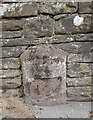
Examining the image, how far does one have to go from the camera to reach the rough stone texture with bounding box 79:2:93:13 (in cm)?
160

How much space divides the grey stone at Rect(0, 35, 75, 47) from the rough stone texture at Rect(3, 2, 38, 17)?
1.09ft

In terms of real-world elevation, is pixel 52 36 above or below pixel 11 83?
above

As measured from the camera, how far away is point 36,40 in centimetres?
166

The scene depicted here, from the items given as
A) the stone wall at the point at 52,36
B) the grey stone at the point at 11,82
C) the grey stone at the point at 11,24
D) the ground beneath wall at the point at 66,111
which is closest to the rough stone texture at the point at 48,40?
the stone wall at the point at 52,36

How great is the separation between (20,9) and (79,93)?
141 centimetres

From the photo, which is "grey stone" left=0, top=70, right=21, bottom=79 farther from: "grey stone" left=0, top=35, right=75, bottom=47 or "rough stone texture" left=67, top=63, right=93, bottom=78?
"rough stone texture" left=67, top=63, right=93, bottom=78

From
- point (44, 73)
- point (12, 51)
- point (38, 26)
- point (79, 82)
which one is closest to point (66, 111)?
point (79, 82)

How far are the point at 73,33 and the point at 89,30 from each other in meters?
0.22

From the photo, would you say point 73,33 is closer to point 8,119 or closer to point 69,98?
point 69,98

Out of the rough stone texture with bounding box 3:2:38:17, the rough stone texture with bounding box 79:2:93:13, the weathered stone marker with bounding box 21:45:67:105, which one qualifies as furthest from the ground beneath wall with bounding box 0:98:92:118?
the rough stone texture with bounding box 79:2:93:13

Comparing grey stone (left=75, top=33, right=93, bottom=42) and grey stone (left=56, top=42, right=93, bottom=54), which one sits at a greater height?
grey stone (left=75, top=33, right=93, bottom=42)

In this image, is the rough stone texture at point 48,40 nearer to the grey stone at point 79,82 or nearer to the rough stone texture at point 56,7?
the rough stone texture at point 56,7

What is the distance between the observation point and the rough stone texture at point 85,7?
1599mm

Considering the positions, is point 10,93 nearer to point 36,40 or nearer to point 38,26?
point 36,40
